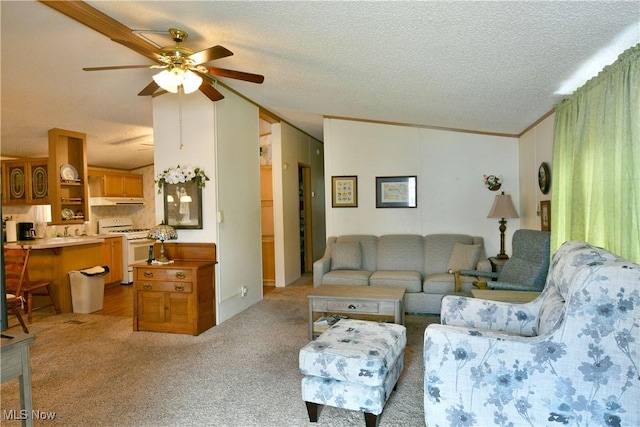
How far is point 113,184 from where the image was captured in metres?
6.71

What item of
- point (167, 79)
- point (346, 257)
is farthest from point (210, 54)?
point (346, 257)

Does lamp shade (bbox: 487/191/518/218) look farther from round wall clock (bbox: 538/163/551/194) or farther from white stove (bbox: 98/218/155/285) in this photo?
white stove (bbox: 98/218/155/285)

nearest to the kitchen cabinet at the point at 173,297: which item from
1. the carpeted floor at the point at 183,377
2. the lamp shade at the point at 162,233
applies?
the carpeted floor at the point at 183,377

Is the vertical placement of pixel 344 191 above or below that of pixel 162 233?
above

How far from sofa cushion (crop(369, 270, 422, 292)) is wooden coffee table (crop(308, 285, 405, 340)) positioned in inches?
31.1

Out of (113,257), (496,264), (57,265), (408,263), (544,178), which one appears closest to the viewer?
(544,178)

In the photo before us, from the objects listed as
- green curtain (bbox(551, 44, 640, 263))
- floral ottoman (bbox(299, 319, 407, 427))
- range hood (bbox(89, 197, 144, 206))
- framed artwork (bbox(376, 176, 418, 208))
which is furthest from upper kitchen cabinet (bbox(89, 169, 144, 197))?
green curtain (bbox(551, 44, 640, 263))

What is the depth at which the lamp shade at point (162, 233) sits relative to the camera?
12.5 feet

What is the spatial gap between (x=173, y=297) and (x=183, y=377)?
1163mm

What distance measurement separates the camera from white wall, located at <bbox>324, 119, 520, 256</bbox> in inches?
194

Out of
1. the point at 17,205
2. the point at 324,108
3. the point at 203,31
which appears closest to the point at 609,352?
the point at 203,31

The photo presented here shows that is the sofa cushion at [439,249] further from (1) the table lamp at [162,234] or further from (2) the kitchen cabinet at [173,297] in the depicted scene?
(1) the table lamp at [162,234]

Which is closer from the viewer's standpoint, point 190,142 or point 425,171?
point 190,142

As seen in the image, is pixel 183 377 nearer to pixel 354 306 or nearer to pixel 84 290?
pixel 354 306
